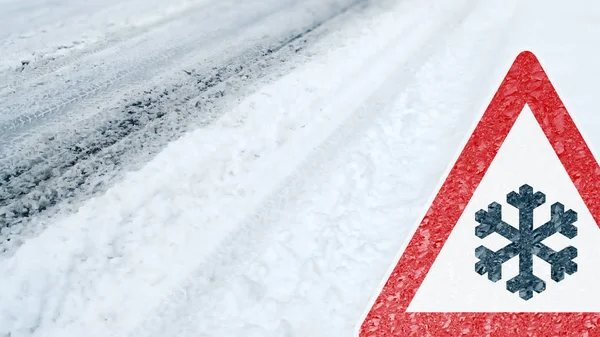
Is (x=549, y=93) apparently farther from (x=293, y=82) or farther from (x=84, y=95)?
(x=84, y=95)

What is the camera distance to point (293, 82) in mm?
5176

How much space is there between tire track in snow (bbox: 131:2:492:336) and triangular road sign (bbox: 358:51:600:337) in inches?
45.1

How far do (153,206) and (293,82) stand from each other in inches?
84.0

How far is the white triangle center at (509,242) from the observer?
1.83 metres

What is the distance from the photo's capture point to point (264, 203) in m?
3.68

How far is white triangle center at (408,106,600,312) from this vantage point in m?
1.83

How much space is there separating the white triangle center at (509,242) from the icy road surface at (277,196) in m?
1.02

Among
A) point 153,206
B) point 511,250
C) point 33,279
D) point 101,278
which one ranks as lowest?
point 33,279

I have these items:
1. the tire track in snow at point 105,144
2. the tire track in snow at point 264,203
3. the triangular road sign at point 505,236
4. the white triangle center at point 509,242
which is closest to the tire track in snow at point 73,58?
the tire track in snow at point 105,144

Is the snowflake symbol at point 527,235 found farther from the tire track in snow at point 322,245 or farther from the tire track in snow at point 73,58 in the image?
the tire track in snow at point 73,58

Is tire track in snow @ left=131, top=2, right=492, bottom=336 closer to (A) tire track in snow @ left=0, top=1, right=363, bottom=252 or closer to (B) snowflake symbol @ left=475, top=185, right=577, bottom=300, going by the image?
(A) tire track in snow @ left=0, top=1, right=363, bottom=252

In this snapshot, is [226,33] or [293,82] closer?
[293,82]

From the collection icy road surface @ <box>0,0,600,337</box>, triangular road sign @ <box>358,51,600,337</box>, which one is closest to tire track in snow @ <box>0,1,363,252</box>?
icy road surface @ <box>0,0,600,337</box>

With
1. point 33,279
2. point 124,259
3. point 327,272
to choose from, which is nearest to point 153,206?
point 124,259
